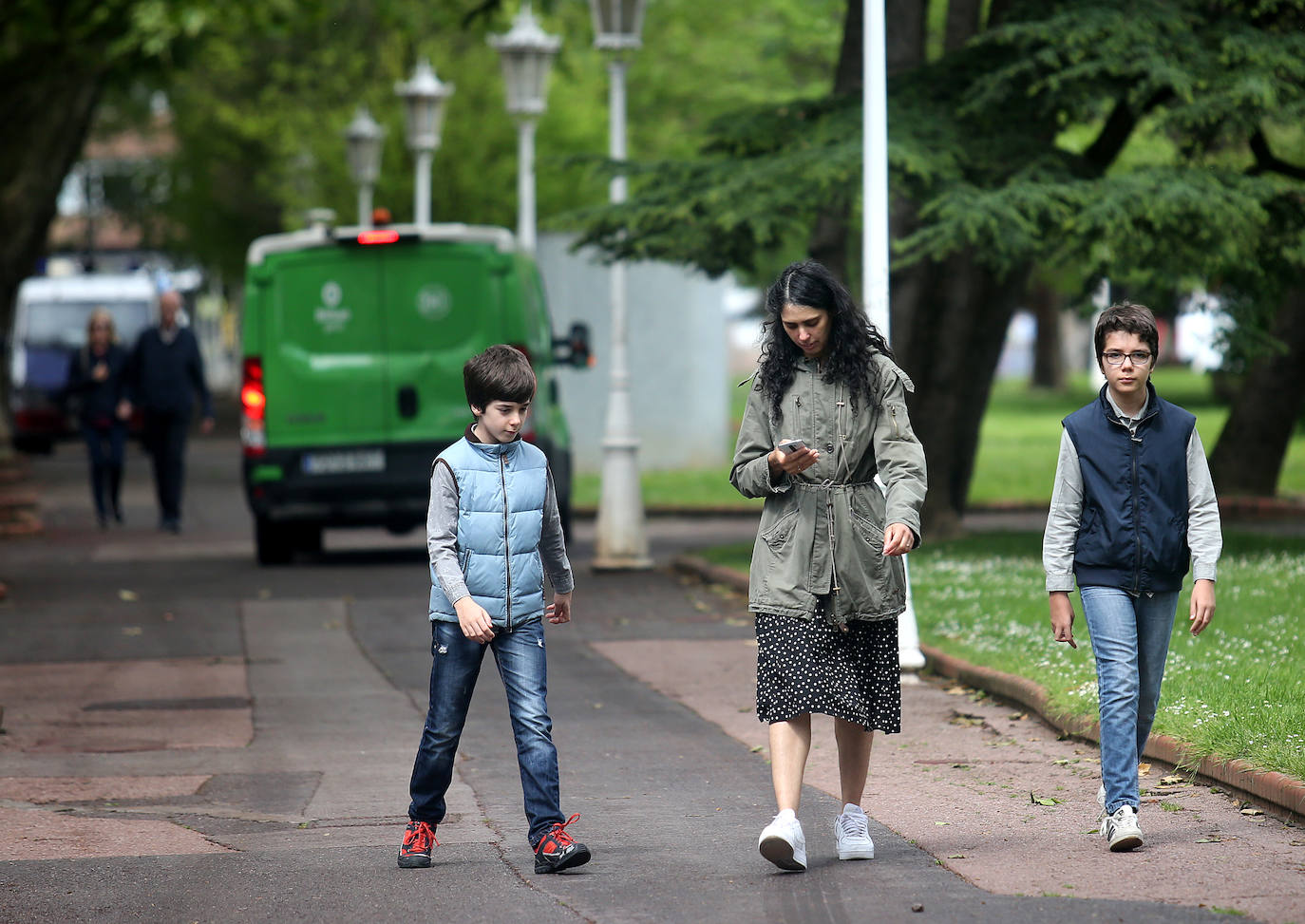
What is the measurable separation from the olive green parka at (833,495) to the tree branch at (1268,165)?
9.26m

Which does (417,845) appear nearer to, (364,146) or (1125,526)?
(1125,526)

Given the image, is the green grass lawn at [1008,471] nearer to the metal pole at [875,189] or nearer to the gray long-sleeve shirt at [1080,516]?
the metal pole at [875,189]

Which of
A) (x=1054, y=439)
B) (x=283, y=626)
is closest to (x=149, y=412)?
(x=283, y=626)

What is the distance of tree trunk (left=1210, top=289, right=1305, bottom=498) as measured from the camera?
18.9 metres

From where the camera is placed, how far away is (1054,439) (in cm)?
3159

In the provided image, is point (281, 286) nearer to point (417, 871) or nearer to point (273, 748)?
point (273, 748)

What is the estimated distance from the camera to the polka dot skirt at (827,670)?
5.62 metres

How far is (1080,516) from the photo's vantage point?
6051mm

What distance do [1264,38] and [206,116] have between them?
3267 centimetres

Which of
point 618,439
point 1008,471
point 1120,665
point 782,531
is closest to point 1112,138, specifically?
point 618,439

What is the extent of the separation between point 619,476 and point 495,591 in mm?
9233

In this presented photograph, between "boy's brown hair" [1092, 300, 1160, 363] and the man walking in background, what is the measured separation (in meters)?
13.3

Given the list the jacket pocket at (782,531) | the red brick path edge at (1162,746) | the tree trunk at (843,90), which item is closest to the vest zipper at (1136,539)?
the red brick path edge at (1162,746)

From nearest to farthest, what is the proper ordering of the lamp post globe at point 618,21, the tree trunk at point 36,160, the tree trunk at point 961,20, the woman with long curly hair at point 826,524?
the woman with long curly hair at point 826,524 < the tree trunk at point 961,20 < the lamp post globe at point 618,21 < the tree trunk at point 36,160
